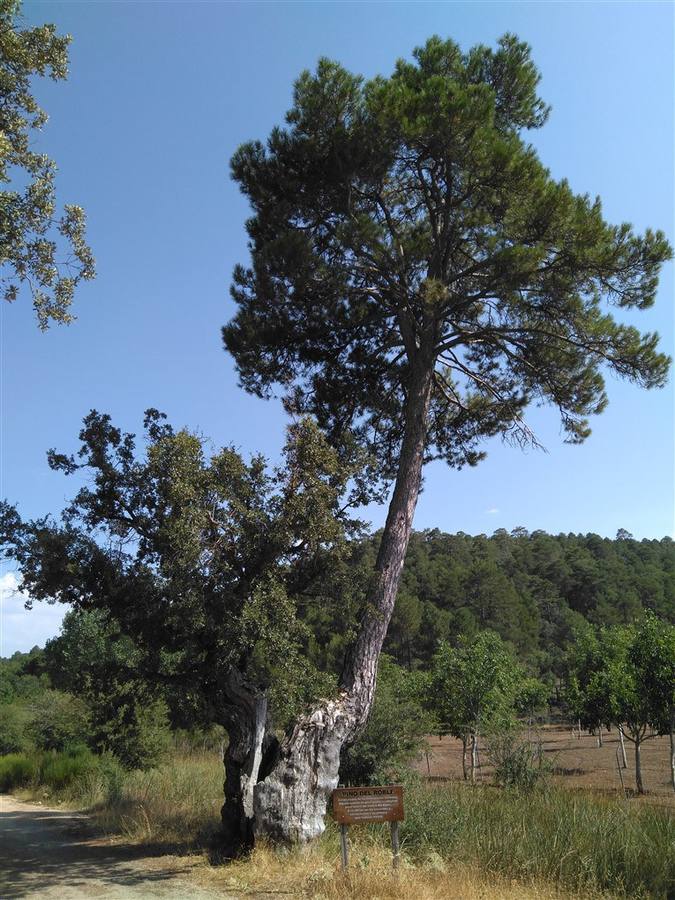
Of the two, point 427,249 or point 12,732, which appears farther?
point 12,732

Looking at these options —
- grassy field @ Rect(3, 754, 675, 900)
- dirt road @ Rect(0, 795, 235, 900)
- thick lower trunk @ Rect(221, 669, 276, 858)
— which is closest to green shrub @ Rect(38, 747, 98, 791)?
dirt road @ Rect(0, 795, 235, 900)

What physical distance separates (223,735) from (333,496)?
59.4 ft

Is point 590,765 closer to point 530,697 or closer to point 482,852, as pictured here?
point 530,697

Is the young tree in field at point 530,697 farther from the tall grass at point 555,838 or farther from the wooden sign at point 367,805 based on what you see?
the wooden sign at point 367,805

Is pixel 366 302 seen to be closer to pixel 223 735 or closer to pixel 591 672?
pixel 223 735

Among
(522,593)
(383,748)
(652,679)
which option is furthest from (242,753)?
(522,593)

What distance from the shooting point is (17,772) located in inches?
955

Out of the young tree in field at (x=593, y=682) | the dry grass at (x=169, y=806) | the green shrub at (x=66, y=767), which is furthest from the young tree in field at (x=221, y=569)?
the young tree in field at (x=593, y=682)

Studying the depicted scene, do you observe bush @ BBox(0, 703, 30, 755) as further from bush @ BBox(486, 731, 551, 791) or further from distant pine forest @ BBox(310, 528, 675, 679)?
bush @ BBox(486, 731, 551, 791)

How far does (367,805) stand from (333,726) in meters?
2.08

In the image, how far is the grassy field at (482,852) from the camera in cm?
725

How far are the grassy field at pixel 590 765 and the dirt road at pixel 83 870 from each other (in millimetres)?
8948

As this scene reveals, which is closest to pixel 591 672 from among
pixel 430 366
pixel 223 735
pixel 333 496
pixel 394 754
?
pixel 223 735

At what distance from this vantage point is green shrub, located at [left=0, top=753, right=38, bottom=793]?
23.6 meters
